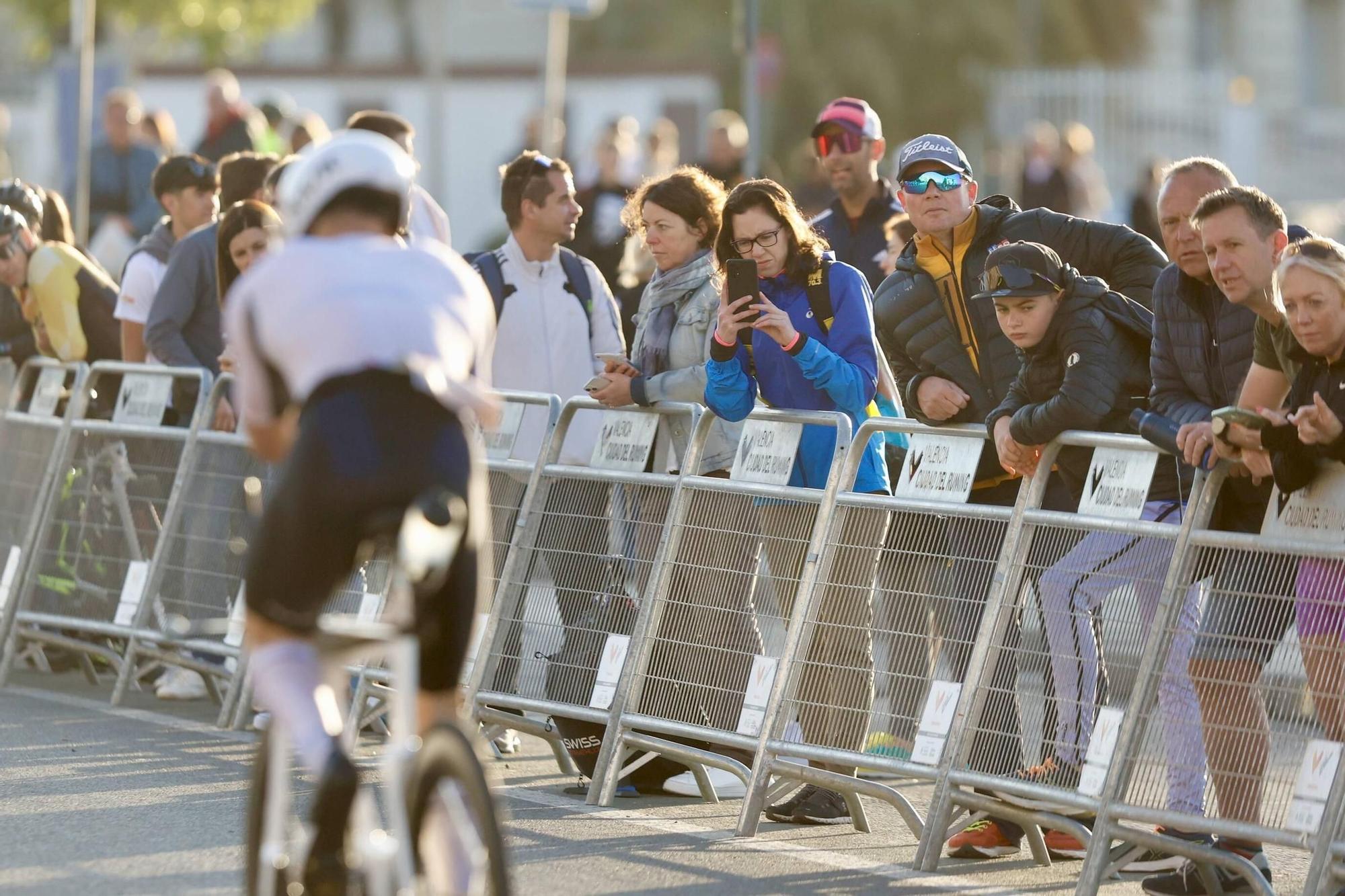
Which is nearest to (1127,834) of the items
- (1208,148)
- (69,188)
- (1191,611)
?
(1191,611)

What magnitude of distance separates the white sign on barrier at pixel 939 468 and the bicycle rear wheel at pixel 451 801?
3.31 m

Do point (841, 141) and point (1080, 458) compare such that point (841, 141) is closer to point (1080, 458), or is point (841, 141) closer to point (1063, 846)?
point (1080, 458)

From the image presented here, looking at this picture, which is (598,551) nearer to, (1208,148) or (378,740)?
(378,740)

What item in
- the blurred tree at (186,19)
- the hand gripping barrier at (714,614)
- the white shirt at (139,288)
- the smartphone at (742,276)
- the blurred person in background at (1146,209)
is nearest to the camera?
the smartphone at (742,276)

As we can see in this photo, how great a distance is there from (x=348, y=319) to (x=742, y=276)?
3.33 meters

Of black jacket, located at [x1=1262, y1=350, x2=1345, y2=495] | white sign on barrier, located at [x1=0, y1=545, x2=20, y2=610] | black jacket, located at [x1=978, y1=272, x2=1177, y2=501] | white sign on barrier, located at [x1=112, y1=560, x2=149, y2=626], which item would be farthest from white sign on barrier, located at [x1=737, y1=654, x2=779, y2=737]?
white sign on barrier, located at [x1=0, y1=545, x2=20, y2=610]

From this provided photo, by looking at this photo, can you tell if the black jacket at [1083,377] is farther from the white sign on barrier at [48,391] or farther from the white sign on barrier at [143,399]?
the white sign on barrier at [48,391]

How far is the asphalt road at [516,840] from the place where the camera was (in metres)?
7.78

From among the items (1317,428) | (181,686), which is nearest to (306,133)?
(181,686)

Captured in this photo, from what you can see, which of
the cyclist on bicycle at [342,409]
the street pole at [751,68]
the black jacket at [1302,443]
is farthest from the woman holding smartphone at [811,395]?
the street pole at [751,68]

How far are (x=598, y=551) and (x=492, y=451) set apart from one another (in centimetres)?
82

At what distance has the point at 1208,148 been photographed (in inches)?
1609

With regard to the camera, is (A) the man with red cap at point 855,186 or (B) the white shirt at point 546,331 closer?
(B) the white shirt at point 546,331

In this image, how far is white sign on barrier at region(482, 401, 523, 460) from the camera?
10188 millimetres
